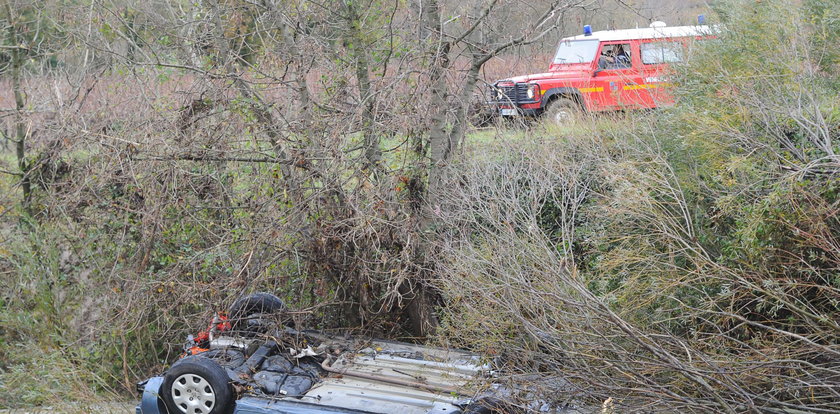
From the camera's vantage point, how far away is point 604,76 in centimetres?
1227

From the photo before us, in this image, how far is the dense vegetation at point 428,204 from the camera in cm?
533

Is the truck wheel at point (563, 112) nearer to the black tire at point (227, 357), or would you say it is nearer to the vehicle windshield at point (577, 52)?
the vehicle windshield at point (577, 52)

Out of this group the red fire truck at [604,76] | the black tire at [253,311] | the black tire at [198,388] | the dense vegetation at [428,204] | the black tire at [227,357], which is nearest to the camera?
the dense vegetation at [428,204]

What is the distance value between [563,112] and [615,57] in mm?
2123

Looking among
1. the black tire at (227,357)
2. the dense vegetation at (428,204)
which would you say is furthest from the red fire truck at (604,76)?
the black tire at (227,357)

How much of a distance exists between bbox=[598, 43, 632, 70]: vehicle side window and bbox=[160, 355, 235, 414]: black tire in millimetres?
8034

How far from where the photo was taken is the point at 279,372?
244 inches

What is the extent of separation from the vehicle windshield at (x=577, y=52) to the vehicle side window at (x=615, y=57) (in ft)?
0.99

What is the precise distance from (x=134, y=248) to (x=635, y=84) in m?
6.80

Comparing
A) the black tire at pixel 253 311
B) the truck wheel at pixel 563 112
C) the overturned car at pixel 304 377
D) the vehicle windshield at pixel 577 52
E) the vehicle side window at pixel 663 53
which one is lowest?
the overturned car at pixel 304 377

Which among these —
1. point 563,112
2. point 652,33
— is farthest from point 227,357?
point 652,33

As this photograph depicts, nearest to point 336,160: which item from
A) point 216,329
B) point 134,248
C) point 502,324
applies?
point 216,329

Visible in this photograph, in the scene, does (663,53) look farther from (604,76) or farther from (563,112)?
(604,76)

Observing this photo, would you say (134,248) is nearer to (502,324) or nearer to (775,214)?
(502,324)
